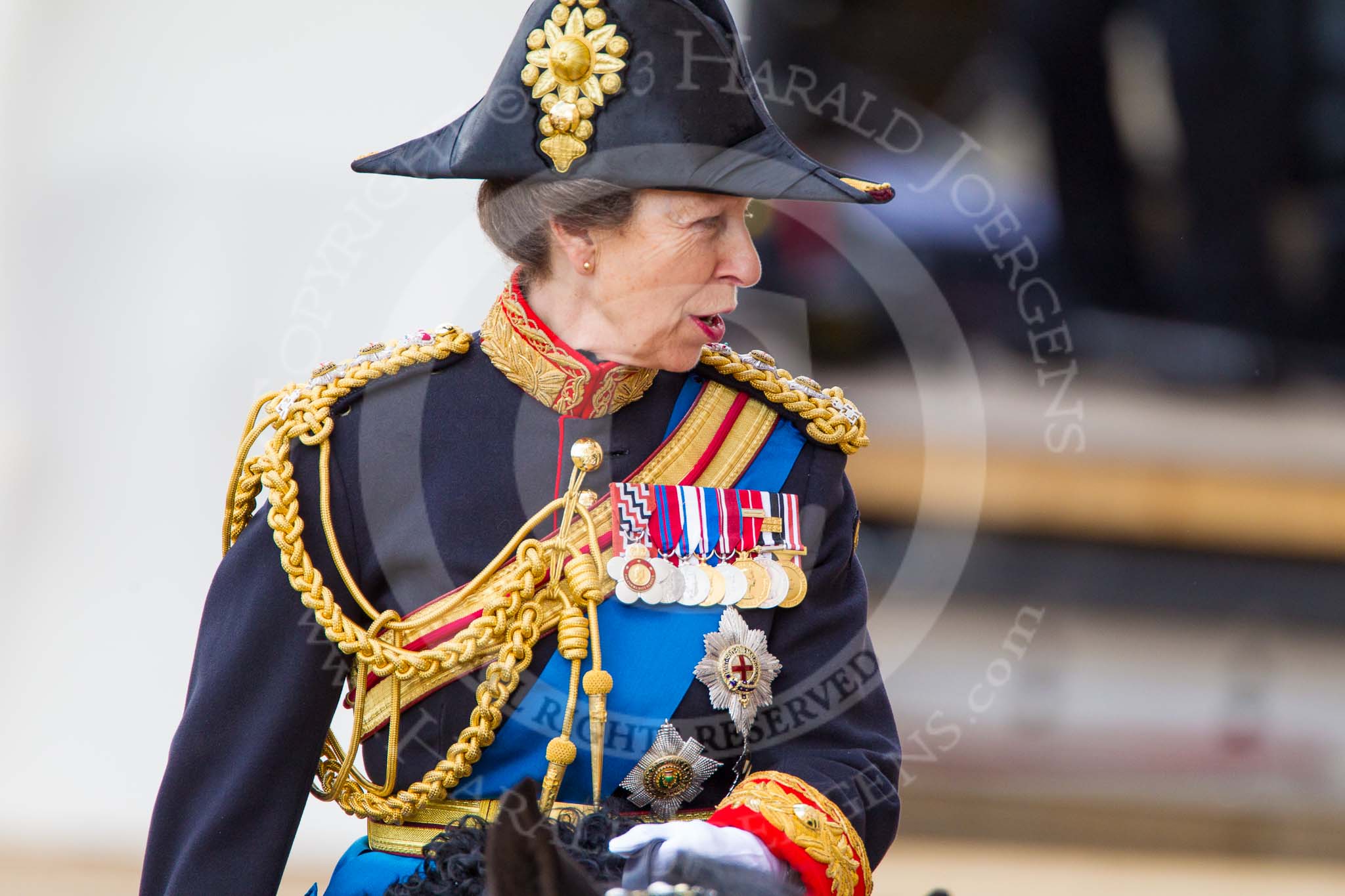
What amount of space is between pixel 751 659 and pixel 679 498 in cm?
20

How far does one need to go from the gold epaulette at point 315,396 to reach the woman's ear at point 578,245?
189mm

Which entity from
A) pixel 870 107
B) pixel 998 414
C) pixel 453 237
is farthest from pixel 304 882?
pixel 870 107

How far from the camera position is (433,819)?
5.48 ft

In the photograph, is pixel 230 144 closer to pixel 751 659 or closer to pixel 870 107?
pixel 751 659

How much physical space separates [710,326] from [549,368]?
186mm

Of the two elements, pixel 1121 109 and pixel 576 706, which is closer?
pixel 576 706

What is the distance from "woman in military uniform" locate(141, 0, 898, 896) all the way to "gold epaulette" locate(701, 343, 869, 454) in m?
0.01

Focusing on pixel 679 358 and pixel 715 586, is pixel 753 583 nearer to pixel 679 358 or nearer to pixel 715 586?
pixel 715 586

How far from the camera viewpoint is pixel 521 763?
1.68 metres

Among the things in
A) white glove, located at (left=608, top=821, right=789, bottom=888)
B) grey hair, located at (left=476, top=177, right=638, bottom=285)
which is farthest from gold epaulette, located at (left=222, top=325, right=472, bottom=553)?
white glove, located at (left=608, top=821, right=789, bottom=888)

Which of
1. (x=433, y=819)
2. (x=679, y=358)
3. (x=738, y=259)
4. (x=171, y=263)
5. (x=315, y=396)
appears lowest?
(x=433, y=819)

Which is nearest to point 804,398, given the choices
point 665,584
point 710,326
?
point 710,326

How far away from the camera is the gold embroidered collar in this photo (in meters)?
1.70

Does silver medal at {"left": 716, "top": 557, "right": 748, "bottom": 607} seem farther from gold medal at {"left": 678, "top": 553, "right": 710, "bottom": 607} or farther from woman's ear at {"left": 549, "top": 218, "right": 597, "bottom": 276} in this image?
woman's ear at {"left": 549, "top": 218, "right": 597, "bottom": 276}
